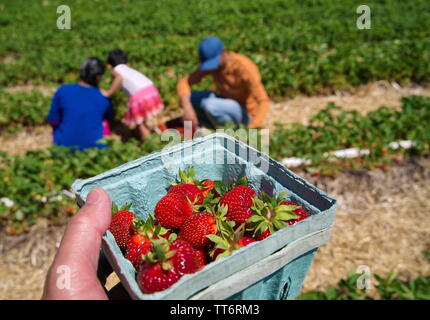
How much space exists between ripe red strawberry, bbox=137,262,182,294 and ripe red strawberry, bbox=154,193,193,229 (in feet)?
0.96

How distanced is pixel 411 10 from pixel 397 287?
489 inches

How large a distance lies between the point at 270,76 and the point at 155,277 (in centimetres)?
603

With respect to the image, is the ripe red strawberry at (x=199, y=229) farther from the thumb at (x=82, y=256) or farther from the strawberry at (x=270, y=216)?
the thumb at (x=82, y=256)

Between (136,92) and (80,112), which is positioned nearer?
(80,112)

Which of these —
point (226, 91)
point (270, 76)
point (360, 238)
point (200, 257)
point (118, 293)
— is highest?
point (270, 76)

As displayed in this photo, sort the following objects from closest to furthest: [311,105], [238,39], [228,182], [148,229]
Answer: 1. [148,229]
2. [228,182]
3. [311,105]
4. [238,39]

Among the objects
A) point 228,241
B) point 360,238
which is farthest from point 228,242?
point 360,238

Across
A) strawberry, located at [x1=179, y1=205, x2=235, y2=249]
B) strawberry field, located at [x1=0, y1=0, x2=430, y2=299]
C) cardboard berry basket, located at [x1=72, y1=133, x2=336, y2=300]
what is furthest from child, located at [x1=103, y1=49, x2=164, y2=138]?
strawberry, located at [x1=179, y1=205, x2=235, y2=249]

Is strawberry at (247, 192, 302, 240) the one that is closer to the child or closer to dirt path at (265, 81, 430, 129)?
the child

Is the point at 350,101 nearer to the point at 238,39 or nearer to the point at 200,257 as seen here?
the point at 238,39

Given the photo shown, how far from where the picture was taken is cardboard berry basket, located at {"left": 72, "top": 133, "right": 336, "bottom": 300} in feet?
3.71

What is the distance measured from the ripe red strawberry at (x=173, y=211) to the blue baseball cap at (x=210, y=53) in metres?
3.67

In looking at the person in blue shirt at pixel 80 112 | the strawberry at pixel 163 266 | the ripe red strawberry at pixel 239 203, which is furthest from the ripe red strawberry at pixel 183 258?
the person in blue shirt at pixel 80 112

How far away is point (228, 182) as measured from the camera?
5.83ft
